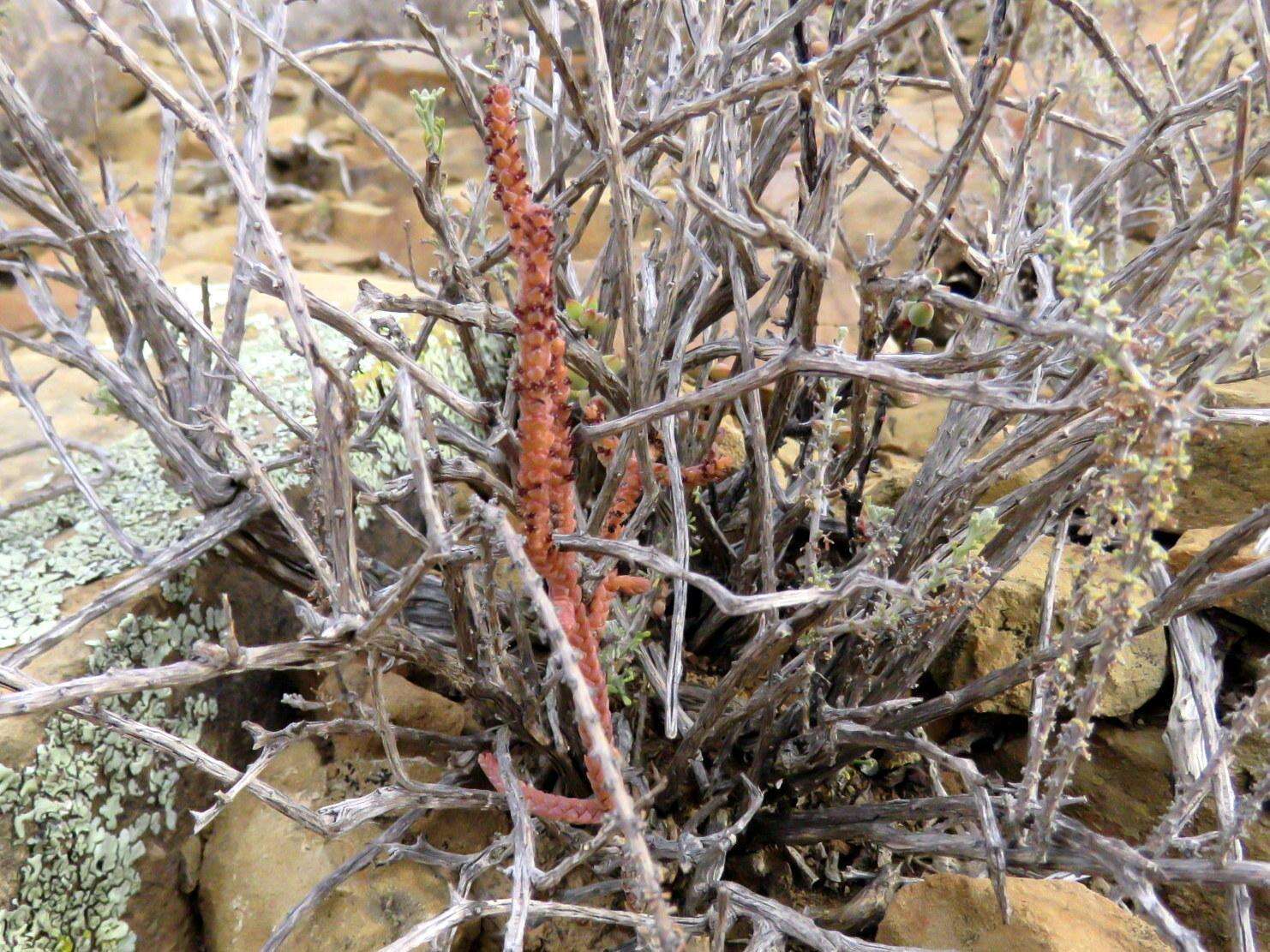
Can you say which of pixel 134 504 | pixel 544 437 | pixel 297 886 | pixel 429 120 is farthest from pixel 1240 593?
pixel 134 504

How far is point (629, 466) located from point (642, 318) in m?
0.30

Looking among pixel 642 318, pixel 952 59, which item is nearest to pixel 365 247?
pixel 642 318

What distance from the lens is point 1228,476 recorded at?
5.50 ft

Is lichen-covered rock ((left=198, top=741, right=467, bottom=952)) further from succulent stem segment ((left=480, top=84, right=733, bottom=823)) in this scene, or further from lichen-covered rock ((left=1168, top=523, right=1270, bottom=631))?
lichen-covered rock ((left=1168, top=523, right=1270, bottom=631))

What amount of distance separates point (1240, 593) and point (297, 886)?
1540 millimetres

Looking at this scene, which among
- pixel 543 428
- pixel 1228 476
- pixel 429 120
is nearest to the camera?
pixel 543 428

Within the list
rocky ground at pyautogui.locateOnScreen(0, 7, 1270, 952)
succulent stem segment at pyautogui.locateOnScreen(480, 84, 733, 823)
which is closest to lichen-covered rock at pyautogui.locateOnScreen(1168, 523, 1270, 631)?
rocky ground at pyautogui.locateOnScreen(0, 7, 1270, 952)

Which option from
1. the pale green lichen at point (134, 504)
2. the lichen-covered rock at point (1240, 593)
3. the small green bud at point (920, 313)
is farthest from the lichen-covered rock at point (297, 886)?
the lichen-covered rock at point (1240, 593)

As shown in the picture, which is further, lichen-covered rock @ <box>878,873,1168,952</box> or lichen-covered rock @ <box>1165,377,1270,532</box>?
lichen-covered rock @ <box>1165,377,1270,532</box>

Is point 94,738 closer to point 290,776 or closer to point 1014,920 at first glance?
point 290,776

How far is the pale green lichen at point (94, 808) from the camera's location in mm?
1394

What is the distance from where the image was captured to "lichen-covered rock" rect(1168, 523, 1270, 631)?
1.45 metres

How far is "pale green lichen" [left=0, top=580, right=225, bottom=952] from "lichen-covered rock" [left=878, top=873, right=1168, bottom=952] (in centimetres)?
115

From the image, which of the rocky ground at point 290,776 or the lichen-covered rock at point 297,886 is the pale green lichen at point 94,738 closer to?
the rocky ground at point 290,776
